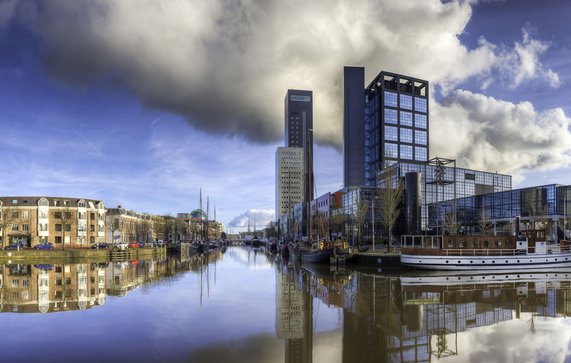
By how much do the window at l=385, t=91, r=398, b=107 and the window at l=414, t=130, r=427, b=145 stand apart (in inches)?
624

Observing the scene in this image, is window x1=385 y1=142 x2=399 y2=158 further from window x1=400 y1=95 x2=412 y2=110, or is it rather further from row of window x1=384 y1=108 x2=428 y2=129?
window x1=400 y1=95 x2=412 y2=110

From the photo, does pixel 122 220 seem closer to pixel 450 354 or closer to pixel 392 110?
pixel 392 110

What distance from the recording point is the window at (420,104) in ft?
592

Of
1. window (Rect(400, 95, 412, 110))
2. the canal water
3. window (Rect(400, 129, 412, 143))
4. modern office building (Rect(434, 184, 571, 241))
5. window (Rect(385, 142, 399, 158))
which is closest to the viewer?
the canal water

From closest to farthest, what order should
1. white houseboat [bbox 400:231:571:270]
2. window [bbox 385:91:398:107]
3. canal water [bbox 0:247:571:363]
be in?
canal water [bbox 0:247:571:363] → white houseboat [bbox 400:231:571:270] → window [bbox 385:91:398:107]

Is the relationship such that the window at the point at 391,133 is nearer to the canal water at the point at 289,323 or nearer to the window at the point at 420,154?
the window at the point at 420,154

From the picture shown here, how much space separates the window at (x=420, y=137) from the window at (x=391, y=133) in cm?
1065

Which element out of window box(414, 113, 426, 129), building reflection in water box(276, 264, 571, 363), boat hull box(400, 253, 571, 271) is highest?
window box(414, 113, 426, 129)

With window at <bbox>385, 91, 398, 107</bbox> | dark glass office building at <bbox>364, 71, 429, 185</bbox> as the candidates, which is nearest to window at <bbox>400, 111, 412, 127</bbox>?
dark glass office building at <bbox>364, 71, 429, 185</bbox>

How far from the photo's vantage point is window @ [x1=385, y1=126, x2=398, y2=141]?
172250 mm

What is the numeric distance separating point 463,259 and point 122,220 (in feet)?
367

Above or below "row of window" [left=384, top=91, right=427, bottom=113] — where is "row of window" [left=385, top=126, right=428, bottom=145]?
below

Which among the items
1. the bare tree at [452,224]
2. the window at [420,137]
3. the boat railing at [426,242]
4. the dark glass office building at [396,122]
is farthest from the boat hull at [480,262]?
the window at [420,137]

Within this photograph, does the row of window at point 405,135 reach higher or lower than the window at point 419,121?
lower
